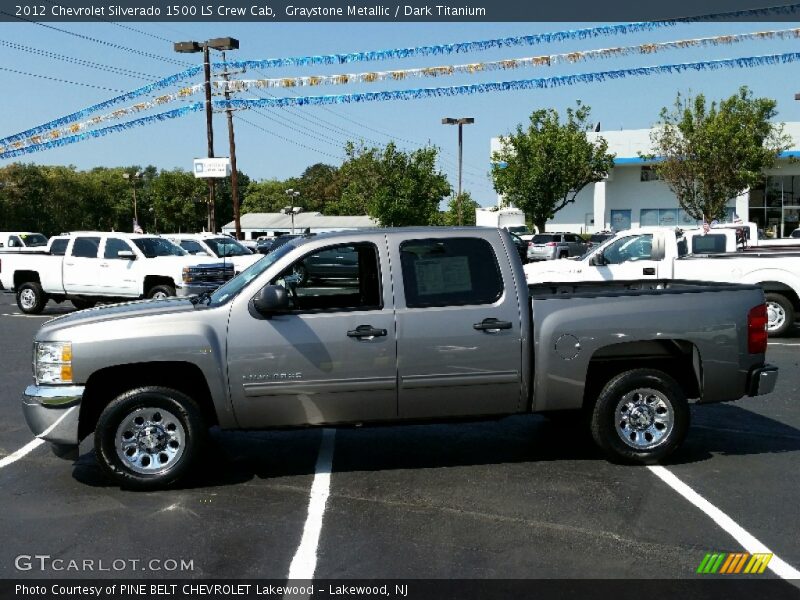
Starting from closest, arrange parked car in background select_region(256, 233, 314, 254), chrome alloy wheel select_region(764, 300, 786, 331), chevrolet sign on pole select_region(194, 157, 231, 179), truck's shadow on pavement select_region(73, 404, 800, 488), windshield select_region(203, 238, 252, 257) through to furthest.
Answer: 1. truck's shadow on pavement select_region(73, 404, 800, 488)
2. parked car in background select_region(256, 233, 314, 254)
3. chrome alloy wheel select_region(764, 300, 786, 331)
4. windshield select_region(203, 238, 252, 257)
5. chevrolet sign on pole select_region(194, 157, 231, 179)

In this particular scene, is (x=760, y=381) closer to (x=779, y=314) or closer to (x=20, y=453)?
(x=20, y=453)

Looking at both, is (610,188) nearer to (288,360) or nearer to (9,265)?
(9,265)

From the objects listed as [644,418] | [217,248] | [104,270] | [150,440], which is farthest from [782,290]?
[217,248]

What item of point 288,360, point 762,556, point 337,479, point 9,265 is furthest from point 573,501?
point 9,265

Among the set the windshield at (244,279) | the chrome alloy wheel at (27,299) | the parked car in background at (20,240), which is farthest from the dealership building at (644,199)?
the windshield at (244,279)

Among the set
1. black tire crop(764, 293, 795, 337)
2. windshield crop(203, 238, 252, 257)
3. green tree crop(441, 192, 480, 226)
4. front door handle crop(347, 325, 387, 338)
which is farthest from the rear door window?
green tree crop(441, 192, 480, 226)

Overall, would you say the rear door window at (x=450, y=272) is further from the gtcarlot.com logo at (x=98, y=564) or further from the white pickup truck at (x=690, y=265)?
the white pickup truck at (x=690, y=265)

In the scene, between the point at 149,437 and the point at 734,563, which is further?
the point at 149,437

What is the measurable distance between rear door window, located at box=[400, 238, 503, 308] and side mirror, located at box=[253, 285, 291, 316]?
0.91m

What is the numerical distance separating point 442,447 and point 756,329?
273 cm

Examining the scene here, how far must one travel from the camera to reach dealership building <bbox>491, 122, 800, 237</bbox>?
164 feet

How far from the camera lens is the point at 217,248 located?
72.1 feet

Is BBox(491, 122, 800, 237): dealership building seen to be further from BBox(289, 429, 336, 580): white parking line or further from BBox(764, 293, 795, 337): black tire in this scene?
BBox(289, 429, 336, 580): white parking line

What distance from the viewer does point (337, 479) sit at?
6090 mm
